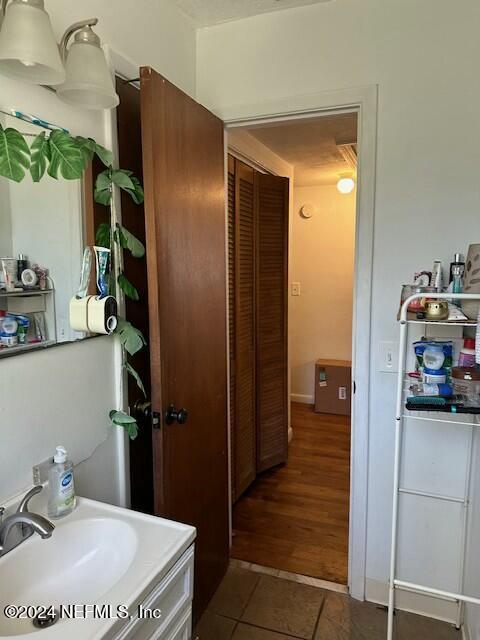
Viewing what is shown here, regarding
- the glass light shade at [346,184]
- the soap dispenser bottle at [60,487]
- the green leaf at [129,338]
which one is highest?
the glass light shade at [346,184]

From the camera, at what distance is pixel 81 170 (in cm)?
125

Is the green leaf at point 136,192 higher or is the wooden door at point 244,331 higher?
the green leaf at point 136,192

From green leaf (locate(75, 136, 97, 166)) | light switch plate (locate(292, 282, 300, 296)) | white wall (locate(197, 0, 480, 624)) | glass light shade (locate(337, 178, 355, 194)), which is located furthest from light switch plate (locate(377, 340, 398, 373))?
light switch plate (locate(292, 282, 300, 296))

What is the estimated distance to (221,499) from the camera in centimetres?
207

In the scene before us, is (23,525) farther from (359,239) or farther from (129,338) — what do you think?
(359,239)

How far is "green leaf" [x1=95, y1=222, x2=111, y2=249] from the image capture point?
141 centimetres

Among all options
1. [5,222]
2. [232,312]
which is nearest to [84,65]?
[5,222]

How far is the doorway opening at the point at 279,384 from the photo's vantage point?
96.0 inches

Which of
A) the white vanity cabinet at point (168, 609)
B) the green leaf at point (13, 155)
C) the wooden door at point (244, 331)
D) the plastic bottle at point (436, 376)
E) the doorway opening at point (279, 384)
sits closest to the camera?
the white vanity cabinet at point (168, 609)

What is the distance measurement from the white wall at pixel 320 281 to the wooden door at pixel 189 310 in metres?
2.85

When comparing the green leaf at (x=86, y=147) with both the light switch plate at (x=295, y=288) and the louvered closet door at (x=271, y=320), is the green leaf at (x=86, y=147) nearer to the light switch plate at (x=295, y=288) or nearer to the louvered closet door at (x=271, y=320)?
the louvered closet door at (x=271, y=320)

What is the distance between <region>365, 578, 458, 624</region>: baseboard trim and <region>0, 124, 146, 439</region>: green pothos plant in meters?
1.32

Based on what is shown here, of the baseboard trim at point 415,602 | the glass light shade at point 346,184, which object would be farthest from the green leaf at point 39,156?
the glass light shade at point 346,184

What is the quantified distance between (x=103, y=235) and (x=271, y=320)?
1.94 metres
